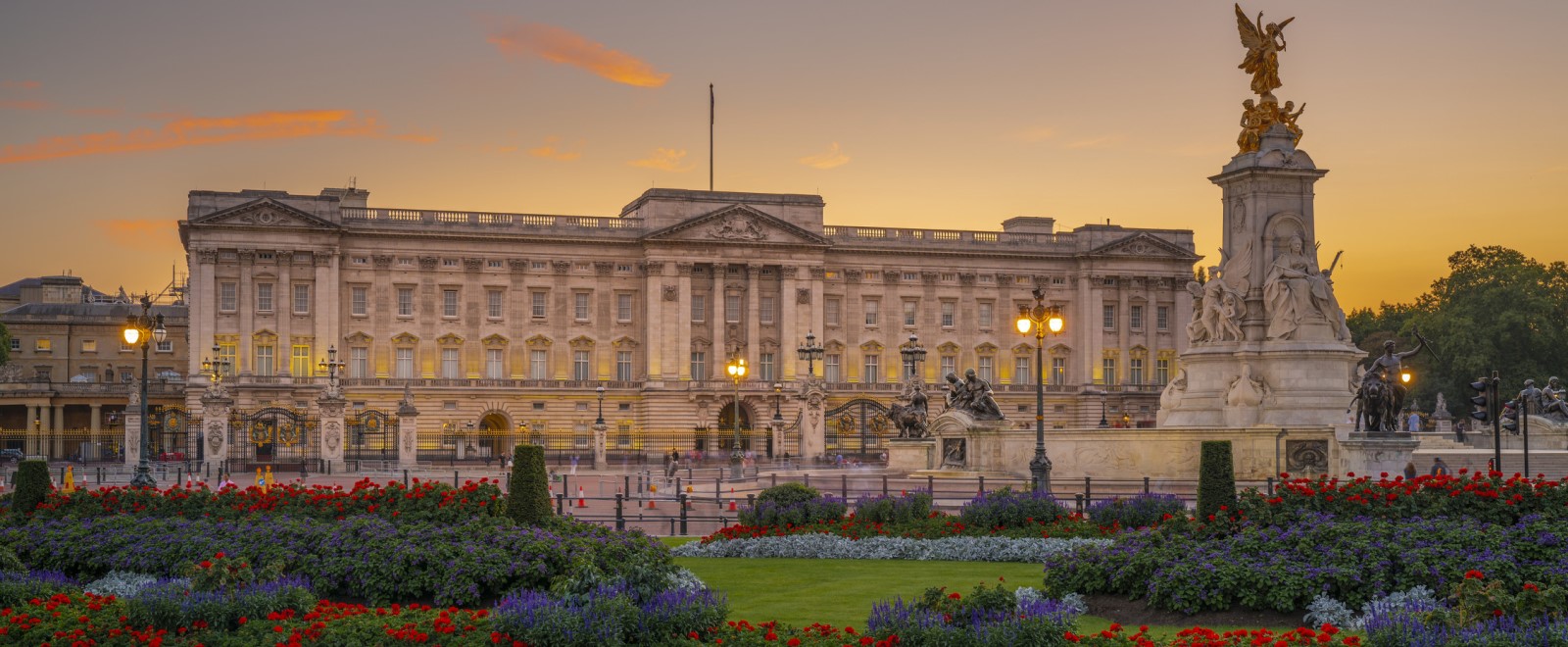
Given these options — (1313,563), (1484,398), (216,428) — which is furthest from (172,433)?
(1313,563)

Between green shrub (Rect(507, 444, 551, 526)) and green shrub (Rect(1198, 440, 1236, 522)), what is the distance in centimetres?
756

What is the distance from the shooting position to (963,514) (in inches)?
992

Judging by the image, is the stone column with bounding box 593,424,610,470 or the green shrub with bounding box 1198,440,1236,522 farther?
the stone column with bounding box 593,424,610,470

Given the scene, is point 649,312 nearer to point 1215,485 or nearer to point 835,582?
point 835,582

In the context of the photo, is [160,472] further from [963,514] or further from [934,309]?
[934,309]

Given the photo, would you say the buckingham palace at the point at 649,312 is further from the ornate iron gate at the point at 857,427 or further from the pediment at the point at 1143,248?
the ornate iron gate at the point at 857,427

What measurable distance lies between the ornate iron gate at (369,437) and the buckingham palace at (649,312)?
1033 millimetres

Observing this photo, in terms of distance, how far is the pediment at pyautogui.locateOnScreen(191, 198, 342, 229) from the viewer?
87812mm

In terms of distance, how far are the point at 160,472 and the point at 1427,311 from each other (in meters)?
73.4

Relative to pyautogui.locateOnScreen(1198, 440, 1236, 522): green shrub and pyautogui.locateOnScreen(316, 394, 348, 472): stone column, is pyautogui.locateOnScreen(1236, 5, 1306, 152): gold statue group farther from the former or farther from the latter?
pyautogui.locateOnScreen(316, 394, 348, 472): stone column

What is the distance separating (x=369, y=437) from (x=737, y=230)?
2311 centimetres

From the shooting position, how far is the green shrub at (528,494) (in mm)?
20156

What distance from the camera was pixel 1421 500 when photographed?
18297mm

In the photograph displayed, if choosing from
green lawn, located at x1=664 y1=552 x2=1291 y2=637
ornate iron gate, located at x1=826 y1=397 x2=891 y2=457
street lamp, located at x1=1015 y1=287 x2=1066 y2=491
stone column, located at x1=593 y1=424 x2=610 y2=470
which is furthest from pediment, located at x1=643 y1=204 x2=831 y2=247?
green lawn, located at x1=664 y1=552 x2=1291 y2=637
